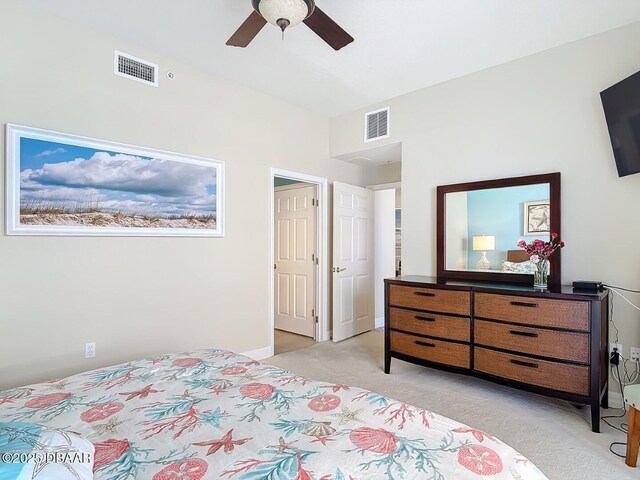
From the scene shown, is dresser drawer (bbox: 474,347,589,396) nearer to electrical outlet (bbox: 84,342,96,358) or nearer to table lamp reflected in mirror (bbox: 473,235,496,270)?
table lamp reflected in mirror (bbox: 473,235,496,270)

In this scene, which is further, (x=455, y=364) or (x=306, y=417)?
(x=455, y=364)

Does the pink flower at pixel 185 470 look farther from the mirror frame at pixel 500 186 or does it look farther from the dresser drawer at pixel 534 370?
the mirror frame at pixel 500 186

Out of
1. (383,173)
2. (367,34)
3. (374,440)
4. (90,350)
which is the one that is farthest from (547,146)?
(90,350)

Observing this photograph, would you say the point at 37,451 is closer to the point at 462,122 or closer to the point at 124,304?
the point at 124,304

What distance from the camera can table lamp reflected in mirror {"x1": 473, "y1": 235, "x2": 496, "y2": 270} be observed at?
326 cm

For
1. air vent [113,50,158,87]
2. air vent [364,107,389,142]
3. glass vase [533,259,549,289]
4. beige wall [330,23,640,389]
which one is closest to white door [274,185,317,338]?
air vent [364,107,389,142]

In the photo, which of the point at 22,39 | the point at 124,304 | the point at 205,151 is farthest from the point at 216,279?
the point at 22,39

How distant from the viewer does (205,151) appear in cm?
337

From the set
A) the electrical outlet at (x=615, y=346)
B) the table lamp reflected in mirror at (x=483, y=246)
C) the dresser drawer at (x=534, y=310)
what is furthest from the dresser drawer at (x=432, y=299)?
the electrical outlet at (x=615, y=346)

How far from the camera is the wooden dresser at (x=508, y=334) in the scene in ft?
7.72

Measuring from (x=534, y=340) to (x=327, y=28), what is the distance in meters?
2.53

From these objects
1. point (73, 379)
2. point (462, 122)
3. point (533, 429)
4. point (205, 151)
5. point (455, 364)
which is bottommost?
point (533, 429)

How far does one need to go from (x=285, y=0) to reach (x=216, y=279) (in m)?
2.45

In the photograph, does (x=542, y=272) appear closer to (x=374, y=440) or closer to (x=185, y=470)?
(x=374, y=440)
